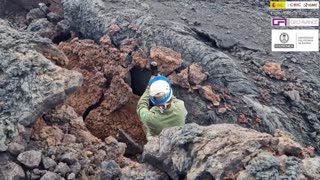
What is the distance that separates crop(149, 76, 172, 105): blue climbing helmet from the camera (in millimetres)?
5164

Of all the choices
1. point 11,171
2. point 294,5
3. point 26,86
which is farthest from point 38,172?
point 294,5

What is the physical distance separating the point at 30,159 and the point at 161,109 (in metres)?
1.57

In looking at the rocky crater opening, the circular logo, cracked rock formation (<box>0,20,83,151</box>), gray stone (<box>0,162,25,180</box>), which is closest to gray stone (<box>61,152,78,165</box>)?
the rocky crater opening

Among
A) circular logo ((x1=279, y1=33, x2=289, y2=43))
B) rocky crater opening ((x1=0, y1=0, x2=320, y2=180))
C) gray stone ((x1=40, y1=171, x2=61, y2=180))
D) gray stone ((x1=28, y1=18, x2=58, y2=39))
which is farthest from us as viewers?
circular logo ((x1=279, y1=33, x2=289, y2=43))

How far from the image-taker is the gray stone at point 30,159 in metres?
4.53

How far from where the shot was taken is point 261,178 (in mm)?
3658

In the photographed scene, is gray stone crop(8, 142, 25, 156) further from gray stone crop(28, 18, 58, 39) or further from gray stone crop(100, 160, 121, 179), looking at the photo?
gray stone crop(28, 18, 58, 39)

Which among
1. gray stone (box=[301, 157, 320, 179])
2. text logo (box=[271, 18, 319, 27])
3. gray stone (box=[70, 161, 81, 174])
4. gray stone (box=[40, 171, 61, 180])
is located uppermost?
text logo (box=[271, 18, 319, 27])

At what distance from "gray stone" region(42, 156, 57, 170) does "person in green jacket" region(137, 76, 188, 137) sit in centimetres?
126

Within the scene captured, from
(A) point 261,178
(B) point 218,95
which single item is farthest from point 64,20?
(A) point 261,178

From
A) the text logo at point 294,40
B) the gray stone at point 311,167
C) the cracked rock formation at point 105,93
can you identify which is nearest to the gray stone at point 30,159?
the cracked rock formation at point 105,93

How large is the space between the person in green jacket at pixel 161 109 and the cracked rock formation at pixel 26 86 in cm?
85

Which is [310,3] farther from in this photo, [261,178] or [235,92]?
[261,178]

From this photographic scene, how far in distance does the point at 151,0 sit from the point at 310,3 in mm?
3041
